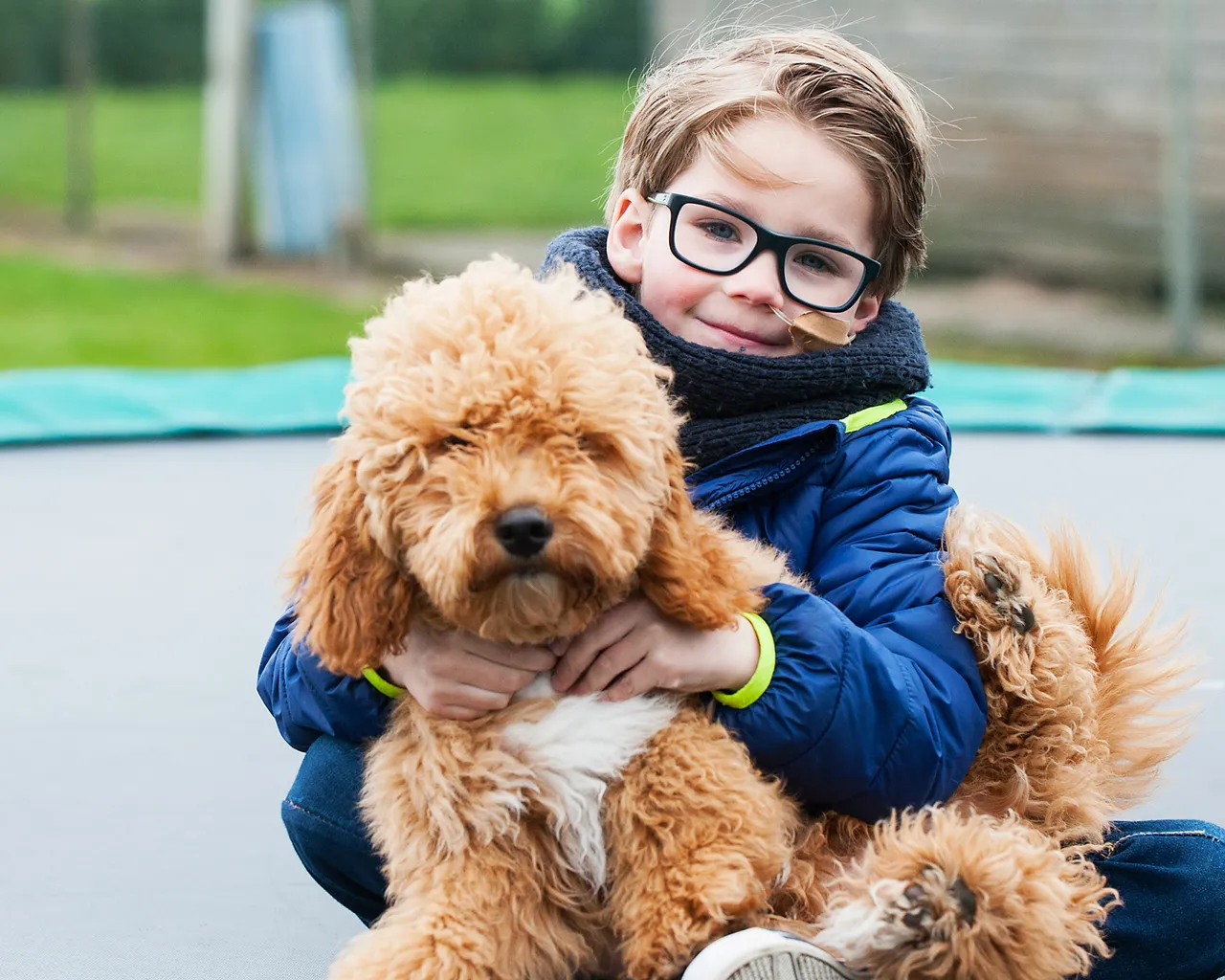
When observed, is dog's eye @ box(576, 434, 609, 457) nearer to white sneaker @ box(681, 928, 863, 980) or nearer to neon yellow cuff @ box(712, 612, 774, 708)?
neon yellow cuff @ box(712, 612, 774, 708)

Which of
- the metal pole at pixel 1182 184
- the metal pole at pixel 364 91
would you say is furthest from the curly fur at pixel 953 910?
the metal pole at pixel 364 91

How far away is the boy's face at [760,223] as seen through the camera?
1.78m

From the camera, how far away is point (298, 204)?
7.70 m

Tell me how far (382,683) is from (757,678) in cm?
36

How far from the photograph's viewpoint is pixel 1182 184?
19.0 feet

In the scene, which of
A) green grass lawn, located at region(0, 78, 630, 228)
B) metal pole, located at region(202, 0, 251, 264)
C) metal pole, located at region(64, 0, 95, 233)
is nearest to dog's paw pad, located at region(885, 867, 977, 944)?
metal pole, located at region(202, 0, 251, 264)

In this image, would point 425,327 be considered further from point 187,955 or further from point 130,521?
point 130,521

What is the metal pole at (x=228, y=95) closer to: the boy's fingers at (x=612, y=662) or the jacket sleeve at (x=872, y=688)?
the jacket sleeve at (x=872, y=688)

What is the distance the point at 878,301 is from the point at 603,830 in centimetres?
81

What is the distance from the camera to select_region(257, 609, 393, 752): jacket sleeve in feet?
5.27

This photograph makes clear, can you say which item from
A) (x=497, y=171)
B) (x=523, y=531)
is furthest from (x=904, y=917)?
(x=497, y=171)

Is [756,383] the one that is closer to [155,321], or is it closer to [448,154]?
[155,321]

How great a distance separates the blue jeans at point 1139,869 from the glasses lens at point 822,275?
0.66m

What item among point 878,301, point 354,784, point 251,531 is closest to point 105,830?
point 354,784
